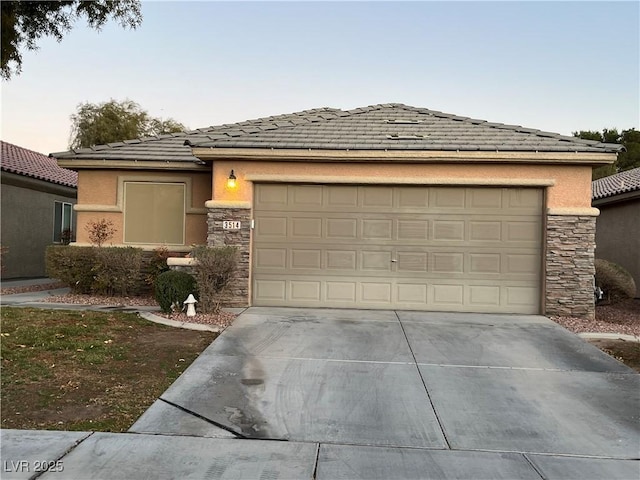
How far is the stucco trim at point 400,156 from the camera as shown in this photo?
9688 millimetres

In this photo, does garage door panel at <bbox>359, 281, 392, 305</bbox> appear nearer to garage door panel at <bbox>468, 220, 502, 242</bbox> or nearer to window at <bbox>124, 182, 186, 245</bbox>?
garage door panel at <bbox>468, 220, 502, 242</bbox>

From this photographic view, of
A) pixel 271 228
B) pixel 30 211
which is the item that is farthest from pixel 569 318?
pixel 30 211

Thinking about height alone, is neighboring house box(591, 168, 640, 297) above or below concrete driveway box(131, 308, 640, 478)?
above

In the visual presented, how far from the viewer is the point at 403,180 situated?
33.1 feet

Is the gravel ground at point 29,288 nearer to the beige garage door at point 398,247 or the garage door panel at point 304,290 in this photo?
the beige garage door at point 398,247

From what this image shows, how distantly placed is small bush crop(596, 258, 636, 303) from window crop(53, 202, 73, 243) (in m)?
16.4

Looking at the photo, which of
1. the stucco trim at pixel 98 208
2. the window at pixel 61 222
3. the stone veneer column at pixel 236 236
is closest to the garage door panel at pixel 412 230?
the stone veneer column at pixel 236 236

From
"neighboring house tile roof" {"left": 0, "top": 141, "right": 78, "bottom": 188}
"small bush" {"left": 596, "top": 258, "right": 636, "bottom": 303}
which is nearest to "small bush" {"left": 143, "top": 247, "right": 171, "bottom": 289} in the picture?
"neighboring house tile roof" {"left": 0, "top": 141, "right": 78, "bottom": 188}

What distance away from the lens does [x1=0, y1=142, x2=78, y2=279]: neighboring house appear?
50.1 feet

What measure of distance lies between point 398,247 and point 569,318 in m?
3.72

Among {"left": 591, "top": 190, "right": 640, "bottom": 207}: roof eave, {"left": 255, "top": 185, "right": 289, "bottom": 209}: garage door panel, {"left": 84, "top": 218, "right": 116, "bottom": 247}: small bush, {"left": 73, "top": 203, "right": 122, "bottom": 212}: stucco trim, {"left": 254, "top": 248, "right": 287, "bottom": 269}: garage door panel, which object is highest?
{"left": 591, "top": 190, "right": 640, "bottom": 207}: roof eave

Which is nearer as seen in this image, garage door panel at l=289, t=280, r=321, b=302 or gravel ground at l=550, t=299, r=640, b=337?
gravel ground at l=550, t=299, r=640, b=337

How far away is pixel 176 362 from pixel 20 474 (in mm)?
2847

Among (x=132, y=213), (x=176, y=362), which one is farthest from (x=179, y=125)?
(x=176, y=362)
